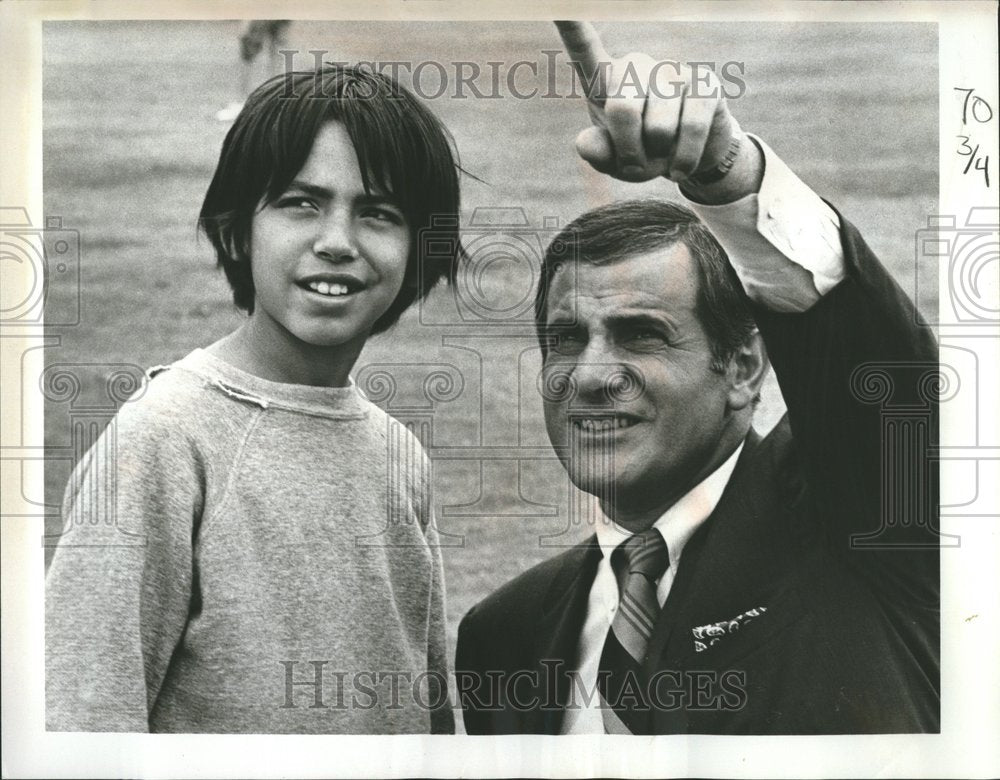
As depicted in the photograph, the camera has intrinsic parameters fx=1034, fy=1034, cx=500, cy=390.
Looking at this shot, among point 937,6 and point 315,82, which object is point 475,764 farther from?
point 937,6

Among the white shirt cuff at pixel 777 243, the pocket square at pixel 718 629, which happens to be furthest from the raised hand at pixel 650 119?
the pocket square at pixel 718 629

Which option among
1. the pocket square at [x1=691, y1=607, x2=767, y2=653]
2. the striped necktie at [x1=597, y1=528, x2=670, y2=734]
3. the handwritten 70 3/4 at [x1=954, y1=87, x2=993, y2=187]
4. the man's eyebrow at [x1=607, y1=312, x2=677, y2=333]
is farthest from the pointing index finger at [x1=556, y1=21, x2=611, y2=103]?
the pocket square at [x1=691, y1=607, x2=767, y2=653]

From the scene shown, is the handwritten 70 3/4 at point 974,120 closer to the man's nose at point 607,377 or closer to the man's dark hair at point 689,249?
the man's dark hair at point 689,249

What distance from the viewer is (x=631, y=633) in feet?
9.02

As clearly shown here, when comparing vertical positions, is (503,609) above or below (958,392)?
below

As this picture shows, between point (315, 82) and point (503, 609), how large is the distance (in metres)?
1.49

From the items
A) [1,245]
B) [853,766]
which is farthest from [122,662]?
[853,766]

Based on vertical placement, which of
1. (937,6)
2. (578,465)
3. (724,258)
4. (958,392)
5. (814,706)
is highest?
(937,6)

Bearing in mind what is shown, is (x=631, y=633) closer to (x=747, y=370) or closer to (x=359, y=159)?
(x=747, y=370)

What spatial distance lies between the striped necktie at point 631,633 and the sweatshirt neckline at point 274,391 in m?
0.81

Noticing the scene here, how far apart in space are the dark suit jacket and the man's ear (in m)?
0.04

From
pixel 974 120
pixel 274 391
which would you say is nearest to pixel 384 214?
pixel 274 391

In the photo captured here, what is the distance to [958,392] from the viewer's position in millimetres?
2797

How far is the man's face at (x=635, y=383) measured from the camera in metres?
2.71
